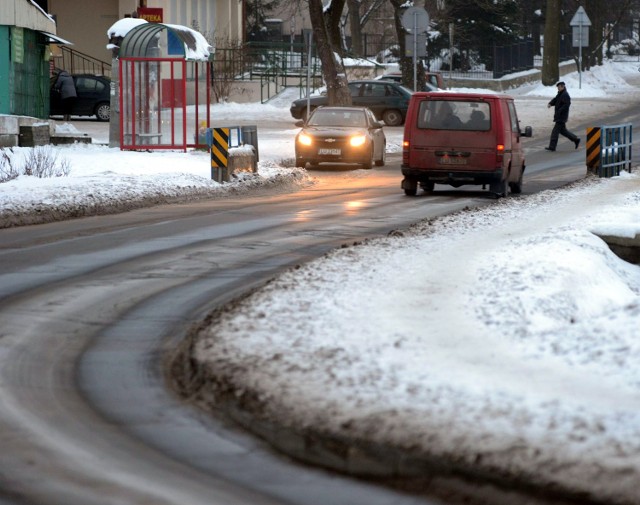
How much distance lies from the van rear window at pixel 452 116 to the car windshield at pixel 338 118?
869 centimetres

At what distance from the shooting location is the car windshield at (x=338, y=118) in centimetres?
3070

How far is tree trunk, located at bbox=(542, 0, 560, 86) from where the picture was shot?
61469 millimetres

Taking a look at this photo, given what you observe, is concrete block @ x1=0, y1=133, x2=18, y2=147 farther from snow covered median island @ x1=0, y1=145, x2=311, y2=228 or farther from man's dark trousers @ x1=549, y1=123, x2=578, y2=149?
man's dark trousers @ x1=549, y1=123, x2=578, y2=149

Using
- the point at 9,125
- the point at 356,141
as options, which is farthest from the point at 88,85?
the point at 356,141

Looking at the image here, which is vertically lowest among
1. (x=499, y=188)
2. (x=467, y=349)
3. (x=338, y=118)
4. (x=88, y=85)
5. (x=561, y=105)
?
(x=467, y=349)

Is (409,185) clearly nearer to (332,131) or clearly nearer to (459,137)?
(459,137)

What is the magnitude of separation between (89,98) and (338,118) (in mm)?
17262

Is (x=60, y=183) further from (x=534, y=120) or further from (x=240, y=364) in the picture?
(x=534, y=120)

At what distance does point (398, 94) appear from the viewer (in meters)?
46.3

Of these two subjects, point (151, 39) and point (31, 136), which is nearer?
point (151, 39)

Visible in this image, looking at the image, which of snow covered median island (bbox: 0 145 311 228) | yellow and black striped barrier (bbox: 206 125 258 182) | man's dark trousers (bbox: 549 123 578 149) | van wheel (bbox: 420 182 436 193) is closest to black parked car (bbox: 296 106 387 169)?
snow covered median island (bbox: 0 145 311 228)

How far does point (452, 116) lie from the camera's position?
72.4 feet

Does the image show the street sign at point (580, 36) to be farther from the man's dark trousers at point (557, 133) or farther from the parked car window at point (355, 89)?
the man's dark trousers at point (557, 133)

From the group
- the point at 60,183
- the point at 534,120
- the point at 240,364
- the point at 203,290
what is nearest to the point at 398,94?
the point at 534,120
